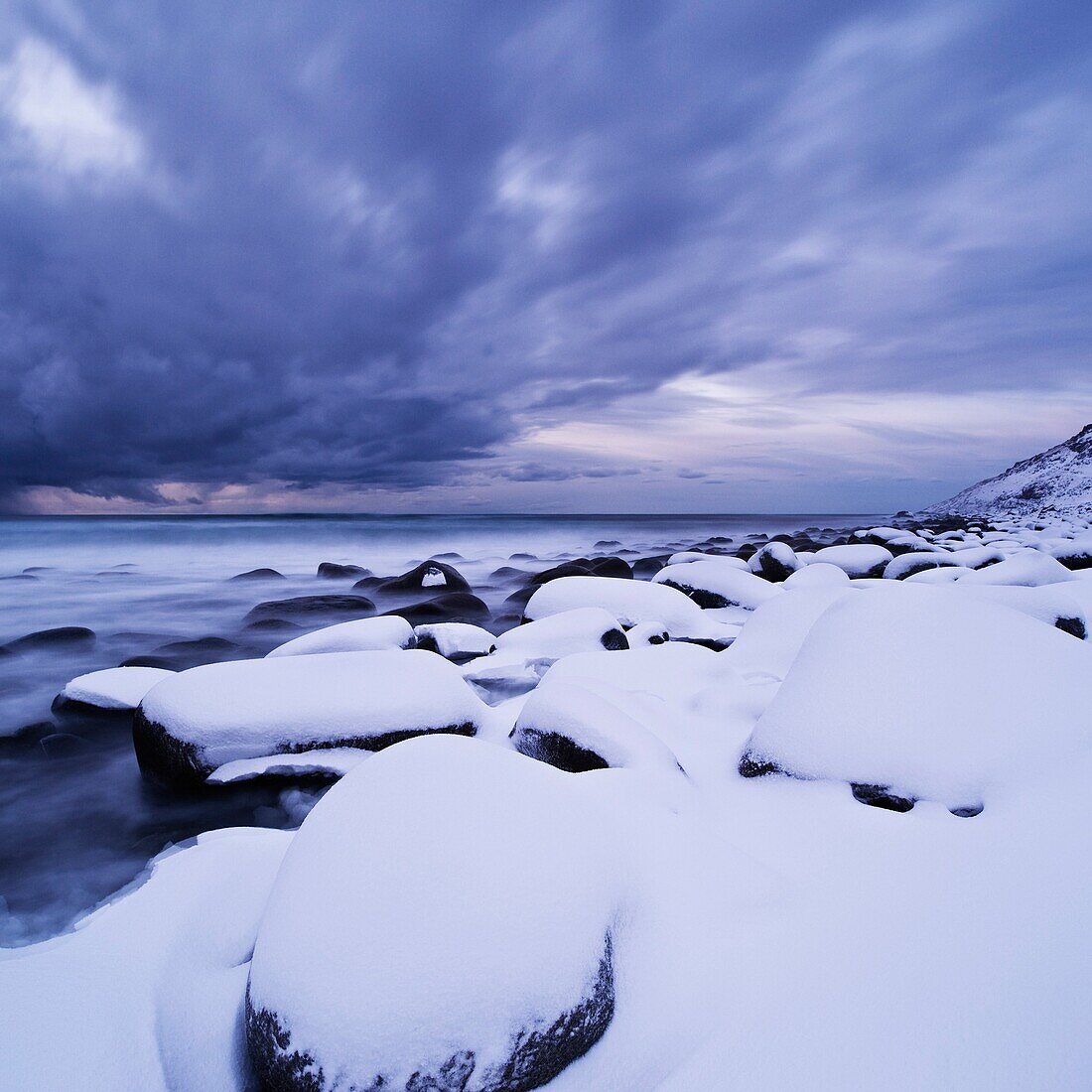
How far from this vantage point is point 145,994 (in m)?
1.42

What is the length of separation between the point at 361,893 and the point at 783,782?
1554 mm

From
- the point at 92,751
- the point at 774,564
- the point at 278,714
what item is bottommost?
the point at 92,751

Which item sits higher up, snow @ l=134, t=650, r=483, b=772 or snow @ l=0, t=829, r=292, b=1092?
snow @ l=134, t=650, r=483, b=772

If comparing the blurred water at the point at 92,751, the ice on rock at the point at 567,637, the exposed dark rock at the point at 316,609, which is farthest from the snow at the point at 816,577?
the exposed dark rock at the point at 316,609

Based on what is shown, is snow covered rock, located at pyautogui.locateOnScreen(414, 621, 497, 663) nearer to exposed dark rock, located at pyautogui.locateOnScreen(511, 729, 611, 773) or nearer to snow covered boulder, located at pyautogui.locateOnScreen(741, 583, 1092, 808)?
exposed dark rock, located at pyautogui.locateOnScreen(511, 729, 611, 773)

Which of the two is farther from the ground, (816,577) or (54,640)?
(816,577)

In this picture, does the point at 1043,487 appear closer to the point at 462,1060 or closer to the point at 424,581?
the point at 424,581

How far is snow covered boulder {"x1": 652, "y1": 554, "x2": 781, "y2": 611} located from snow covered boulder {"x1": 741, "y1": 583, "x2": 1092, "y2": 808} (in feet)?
13.2

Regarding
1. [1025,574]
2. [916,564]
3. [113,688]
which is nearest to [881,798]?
[113,688]

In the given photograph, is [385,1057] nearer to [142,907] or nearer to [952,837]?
[142,907]

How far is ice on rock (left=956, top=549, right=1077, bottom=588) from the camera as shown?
5.75 meters

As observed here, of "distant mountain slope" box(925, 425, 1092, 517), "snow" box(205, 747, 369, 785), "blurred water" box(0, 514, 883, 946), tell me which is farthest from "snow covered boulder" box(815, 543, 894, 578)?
"distant mountain slope" box(925, 425, 1092, 517)

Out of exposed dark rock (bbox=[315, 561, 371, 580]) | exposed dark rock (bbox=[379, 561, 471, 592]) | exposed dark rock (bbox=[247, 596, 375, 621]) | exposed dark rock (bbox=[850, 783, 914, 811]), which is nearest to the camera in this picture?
exposed dark rock (bbox=[850, 783, 914, 811])

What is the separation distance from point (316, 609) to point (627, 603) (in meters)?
4.28
